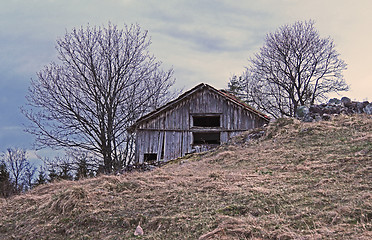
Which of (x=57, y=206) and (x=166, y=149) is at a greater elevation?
(x=166, y=149)

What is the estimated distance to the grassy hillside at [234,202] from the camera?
17.2 feet

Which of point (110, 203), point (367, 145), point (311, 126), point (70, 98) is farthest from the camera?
point (70, 98)

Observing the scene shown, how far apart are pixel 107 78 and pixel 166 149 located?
7232 mm

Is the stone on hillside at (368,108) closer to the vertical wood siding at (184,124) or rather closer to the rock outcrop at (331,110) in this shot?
the rock outcrop at (331,110)

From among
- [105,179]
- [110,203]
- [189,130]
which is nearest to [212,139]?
[189,130]

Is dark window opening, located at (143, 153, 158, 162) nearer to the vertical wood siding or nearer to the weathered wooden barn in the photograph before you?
the weathered wooden barn

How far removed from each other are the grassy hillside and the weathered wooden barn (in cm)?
696

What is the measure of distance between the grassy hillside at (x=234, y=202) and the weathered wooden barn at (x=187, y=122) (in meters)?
6.96

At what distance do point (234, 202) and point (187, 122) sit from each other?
12048 millimetres

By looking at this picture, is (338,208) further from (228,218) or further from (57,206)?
(57,206)

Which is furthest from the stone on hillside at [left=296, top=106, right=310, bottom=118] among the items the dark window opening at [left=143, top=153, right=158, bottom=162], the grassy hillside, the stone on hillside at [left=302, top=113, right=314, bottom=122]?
the dark window opening at [left=143, top=153, right=158, bottom=162]

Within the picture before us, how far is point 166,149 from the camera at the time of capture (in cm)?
1828

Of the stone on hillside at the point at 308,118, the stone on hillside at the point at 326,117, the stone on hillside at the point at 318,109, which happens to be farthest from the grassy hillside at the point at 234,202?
the stone on hillside at the point at 318,109

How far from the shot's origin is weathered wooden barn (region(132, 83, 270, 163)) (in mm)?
18219
